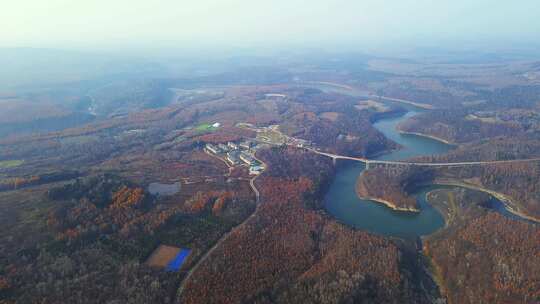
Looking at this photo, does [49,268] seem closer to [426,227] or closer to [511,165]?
[426,227]

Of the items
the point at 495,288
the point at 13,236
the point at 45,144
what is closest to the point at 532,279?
the point at 495,288

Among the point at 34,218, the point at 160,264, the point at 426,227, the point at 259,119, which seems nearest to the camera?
the point at 160,264

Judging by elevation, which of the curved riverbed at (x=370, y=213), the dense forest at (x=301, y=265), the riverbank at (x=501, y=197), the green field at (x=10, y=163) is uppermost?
the dense forest at (x=301, y=265)

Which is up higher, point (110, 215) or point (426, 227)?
point (110, 215)

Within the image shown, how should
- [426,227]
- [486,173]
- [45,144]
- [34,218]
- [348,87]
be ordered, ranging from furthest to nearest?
[348,87] → [45,144] → [486,173] → [426,227] → [34,218]

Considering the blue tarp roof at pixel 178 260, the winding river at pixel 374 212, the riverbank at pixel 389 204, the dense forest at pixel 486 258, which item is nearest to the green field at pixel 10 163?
the blue tarp roof at pixel 178 260

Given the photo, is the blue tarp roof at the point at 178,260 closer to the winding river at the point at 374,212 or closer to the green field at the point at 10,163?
the winding river at the point at 374,212

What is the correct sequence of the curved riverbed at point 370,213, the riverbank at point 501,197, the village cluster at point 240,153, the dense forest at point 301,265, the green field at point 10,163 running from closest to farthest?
the dense forest at point 301,265 < the curved riverbed at point 370,213 < the riverbank at point 501,197 < the village cluster at point 240,153 < the green field at point 10,163

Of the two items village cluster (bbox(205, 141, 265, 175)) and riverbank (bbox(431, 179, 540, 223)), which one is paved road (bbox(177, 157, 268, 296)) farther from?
riverbank (bbox(431, 179, 540, 223))
